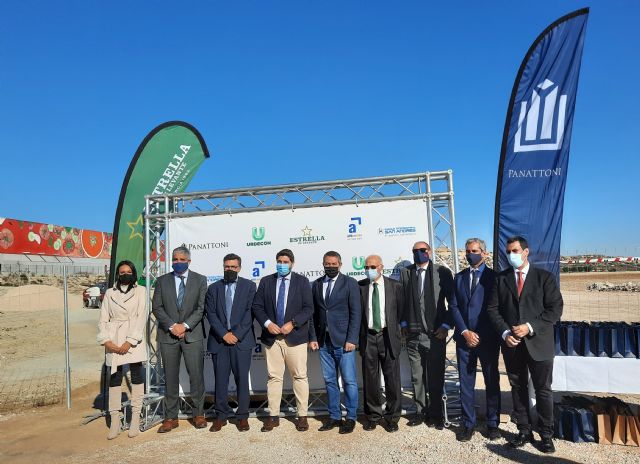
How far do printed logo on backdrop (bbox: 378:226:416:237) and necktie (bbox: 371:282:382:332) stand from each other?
99 cm

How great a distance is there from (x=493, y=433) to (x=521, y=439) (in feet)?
0.95

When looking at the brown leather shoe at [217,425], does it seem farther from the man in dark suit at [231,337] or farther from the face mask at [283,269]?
the face mask at [283,269]

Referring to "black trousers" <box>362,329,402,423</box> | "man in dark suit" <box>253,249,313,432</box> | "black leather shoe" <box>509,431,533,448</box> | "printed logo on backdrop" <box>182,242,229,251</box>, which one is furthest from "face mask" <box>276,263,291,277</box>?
"black leather shoe" <box>509,431,533,448</box>

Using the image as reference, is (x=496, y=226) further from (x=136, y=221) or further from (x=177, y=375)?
(x=136, y=221)

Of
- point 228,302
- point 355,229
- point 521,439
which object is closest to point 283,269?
point 228,302

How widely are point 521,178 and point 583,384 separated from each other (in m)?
2.36

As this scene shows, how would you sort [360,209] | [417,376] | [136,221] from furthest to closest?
1. [136,221]
2. [360,209]
3. [417,376]

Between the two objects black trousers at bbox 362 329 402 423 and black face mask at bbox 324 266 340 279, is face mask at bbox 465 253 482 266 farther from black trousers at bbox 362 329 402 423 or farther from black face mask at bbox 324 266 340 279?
black face mask at bbox 324 266 340 279

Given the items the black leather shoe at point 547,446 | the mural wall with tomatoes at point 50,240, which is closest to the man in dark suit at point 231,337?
the black leather shoe at point 547,446

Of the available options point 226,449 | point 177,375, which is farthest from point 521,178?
point 177,375

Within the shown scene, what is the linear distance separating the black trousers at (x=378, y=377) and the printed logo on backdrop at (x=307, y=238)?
159cm

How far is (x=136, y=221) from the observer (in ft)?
20.6

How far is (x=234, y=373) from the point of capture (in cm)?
506

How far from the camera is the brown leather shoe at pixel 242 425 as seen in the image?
4.94 m
